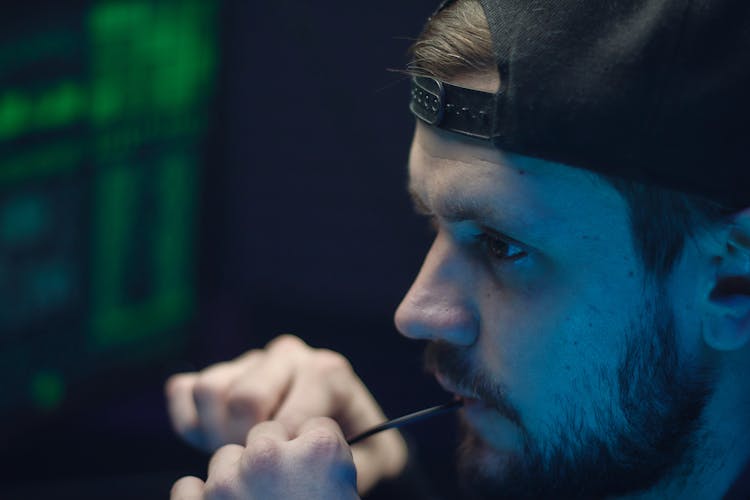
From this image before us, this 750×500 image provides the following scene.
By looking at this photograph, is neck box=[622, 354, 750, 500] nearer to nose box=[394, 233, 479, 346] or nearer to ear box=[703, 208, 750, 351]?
ear box=[703, 208, 750, 351]

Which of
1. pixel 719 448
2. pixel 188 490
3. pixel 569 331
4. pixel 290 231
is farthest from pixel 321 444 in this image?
pixel 290 231

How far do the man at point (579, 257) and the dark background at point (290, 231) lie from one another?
526mm

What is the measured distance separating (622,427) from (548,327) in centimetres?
12

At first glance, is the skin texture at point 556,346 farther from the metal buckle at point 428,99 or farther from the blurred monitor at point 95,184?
the blurred monitor at point 95,184

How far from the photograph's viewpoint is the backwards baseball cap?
0.70 metres

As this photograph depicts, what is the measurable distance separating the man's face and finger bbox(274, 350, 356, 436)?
0.17 m

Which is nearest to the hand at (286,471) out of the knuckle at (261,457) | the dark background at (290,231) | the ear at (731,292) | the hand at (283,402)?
the knuckle at (261,457)

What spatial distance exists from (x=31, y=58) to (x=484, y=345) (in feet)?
2.04

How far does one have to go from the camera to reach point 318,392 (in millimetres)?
993

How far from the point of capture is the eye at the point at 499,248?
0.80 m

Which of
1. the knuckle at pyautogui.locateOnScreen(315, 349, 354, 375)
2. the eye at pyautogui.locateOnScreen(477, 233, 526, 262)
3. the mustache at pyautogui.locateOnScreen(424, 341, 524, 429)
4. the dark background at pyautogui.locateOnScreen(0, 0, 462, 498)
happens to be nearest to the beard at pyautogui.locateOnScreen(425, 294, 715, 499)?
the mustache at pyautogui.locateOnScreen(424, 341, 524, 429)

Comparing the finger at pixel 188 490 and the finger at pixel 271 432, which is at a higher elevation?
the finger at pixel 271 432

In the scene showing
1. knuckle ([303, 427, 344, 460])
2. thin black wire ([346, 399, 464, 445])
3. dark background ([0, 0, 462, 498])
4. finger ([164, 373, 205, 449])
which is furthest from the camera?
dark background ([0, 0, 462, 498])

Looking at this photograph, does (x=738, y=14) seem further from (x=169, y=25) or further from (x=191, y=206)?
(x=191, y=206)
